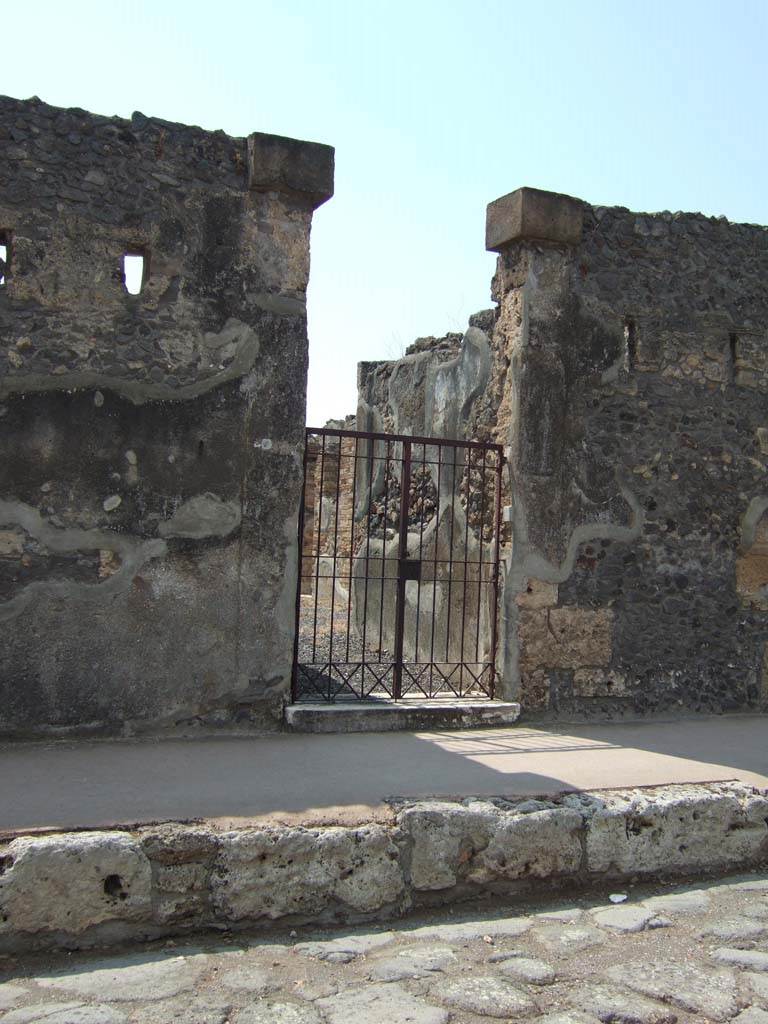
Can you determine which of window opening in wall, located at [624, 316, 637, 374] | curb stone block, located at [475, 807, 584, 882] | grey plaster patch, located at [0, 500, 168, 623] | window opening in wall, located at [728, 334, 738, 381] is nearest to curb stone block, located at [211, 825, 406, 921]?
curb stone block, located at [475, 807, 584, 882]

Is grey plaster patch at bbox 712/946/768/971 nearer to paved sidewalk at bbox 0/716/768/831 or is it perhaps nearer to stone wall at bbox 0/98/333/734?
paved sidewalk at bbox 0/716/768/831

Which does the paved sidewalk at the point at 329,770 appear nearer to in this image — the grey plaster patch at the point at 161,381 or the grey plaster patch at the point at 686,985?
the grey plaster patch at the point at 686,985

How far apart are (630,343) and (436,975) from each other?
14.2 ft

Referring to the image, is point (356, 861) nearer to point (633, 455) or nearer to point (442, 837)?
point (442, 837)

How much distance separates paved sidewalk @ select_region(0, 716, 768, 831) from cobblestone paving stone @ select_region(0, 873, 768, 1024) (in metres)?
0.46

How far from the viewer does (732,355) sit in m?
6.57

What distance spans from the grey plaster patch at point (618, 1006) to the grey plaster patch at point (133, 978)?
47.9 inches

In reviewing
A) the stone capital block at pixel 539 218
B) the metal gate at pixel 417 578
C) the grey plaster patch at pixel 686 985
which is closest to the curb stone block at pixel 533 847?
the grey plaster patch at pixel 686 985

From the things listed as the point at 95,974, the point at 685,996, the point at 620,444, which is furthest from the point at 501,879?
the point at 620,444

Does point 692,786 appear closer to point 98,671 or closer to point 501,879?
point 501,879

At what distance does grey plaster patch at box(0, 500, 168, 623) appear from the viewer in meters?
4.72

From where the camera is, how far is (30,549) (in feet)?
15.6

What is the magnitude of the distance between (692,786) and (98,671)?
115 inches

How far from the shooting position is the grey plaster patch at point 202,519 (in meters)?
5.04
